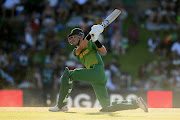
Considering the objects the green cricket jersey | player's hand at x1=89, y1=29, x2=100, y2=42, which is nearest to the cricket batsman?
the green cricket jersey

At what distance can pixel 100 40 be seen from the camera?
1516 centimetres

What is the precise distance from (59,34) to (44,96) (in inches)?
173

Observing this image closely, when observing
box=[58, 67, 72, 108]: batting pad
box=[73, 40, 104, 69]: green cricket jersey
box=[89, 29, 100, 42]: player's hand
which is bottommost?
box=[58, 67, 72, 108]: batting pad

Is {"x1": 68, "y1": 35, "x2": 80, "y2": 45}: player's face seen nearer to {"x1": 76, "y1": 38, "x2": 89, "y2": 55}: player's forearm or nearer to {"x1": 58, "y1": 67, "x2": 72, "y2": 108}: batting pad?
{"x1": 76, "y1": 38, "x2": 89, "y2": 55}: player's forearm

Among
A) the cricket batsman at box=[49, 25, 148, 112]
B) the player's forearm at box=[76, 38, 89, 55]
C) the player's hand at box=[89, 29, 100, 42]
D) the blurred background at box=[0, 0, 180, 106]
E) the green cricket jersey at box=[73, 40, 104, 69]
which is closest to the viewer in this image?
the player's hand at box=[89, 29, 100, 42]

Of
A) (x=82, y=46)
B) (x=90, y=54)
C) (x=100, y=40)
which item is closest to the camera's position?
(x=82, y=46)

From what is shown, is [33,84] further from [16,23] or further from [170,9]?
[170,9]

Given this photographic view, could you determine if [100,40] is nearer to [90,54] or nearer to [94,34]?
[90,54]

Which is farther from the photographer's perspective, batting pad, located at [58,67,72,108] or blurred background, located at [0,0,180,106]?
blurred background, located at [0,0,180,106]

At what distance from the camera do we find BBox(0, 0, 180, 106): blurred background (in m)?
14.2

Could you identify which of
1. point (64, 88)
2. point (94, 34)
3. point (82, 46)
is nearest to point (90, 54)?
point (82, 46)

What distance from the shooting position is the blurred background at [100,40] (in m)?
14.2

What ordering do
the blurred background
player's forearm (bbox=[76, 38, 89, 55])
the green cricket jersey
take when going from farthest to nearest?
the blurred background < the green cricket jersey < player's forearm (bbox=[76, 38, 89, 55])

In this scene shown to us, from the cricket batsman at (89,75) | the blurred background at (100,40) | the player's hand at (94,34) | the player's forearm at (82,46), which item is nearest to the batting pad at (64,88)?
the cricket batsman at (89,75)
